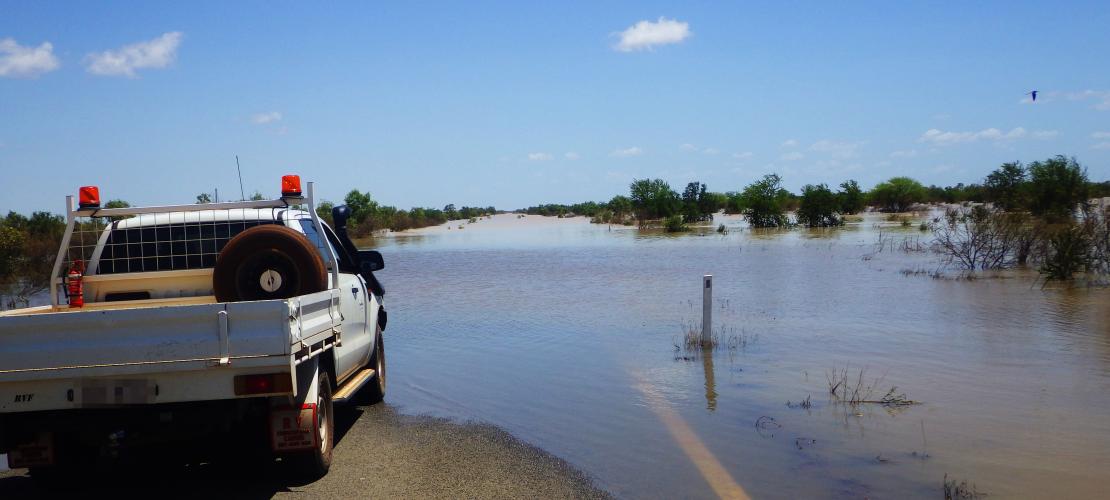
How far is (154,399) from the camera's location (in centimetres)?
542

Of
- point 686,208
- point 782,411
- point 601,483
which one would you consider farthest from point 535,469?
point 686,208

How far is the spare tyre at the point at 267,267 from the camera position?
6621 mm

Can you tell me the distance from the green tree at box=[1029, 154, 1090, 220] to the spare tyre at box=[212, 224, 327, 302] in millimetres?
25186

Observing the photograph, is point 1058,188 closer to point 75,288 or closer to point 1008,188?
point 1008,188

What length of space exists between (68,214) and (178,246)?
2.98 feet

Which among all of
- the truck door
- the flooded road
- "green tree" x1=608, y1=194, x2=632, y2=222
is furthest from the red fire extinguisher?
"green tree" x1=608, y1=194, x2=632, y2=222

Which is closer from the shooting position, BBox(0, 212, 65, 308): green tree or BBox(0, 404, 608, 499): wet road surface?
BBox(0, 404, 608, 499): wet road surface

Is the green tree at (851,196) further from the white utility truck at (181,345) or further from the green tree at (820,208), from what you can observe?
the white utility truck at (181,345)

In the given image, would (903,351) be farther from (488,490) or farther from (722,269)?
(722,269)

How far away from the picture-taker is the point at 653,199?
7131 centimetres

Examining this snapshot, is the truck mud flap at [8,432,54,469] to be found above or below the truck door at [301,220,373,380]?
below

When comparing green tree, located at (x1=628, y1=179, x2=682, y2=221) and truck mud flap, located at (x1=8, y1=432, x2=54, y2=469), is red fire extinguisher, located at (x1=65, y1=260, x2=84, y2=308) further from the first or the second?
green tree, located at (x1=628, y1=179, x2=682, y2=221)

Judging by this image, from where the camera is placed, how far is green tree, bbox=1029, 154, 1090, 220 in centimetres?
2672

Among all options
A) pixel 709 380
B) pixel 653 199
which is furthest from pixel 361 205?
pixel 709 380
